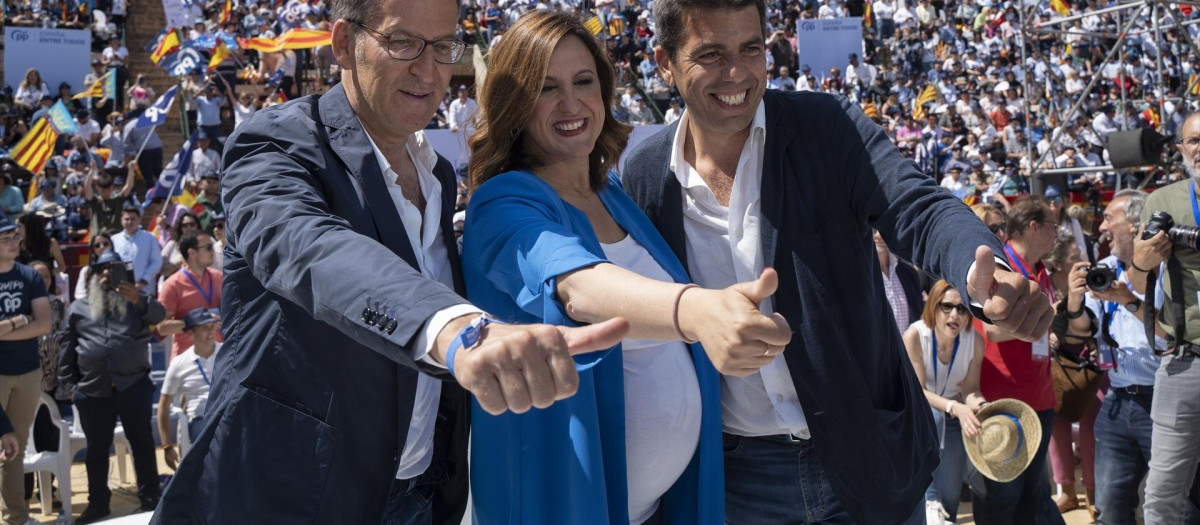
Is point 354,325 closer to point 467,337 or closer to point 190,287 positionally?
point 467,337

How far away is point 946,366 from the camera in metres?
4.90

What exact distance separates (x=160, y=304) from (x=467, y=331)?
624cm

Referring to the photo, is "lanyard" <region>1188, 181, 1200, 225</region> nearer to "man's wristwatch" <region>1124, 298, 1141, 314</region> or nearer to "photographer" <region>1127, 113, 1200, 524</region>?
"photographer" <region>1127, 113, 1200, 524</region>

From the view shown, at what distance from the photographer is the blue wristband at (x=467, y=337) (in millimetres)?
1216

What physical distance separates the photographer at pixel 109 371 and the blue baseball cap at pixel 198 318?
0.21 metres

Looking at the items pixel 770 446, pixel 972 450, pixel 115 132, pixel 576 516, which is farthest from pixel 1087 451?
pixel 115 132

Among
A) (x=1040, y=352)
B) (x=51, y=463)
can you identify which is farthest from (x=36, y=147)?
(x=1040, y=352)

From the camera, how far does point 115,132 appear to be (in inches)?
605

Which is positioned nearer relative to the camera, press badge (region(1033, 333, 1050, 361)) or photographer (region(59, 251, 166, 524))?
press badge (region(1033, 333, 1050, 361))

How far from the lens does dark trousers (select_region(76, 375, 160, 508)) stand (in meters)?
6.67

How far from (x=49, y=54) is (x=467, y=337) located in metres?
18.3

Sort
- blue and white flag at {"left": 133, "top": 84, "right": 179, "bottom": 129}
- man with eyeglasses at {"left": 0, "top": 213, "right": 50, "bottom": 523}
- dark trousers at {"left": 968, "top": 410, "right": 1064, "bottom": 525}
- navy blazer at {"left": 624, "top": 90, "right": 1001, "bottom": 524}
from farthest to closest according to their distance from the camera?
blue and white flag at {"left": 133, "top": 84, "right": 179, "bottom": 129}, man with eyeglasses at {"left": 0, "top": 213, "right": 50, "bottom": 523}, dark trousers at {"left": 968, "top": 410, "right": 1064, "bottom": 525}, navy blazer at {"left": 624, "top": 90, "right": 1001, "bottom": 524}

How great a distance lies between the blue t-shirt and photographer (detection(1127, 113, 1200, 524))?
572 cm

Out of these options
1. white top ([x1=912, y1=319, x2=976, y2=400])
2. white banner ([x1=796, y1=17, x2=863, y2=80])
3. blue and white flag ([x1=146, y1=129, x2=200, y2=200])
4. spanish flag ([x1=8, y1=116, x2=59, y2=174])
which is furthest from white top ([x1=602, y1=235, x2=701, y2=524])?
white banner ([x1=796, y1=17, x2=863, y2=80])
